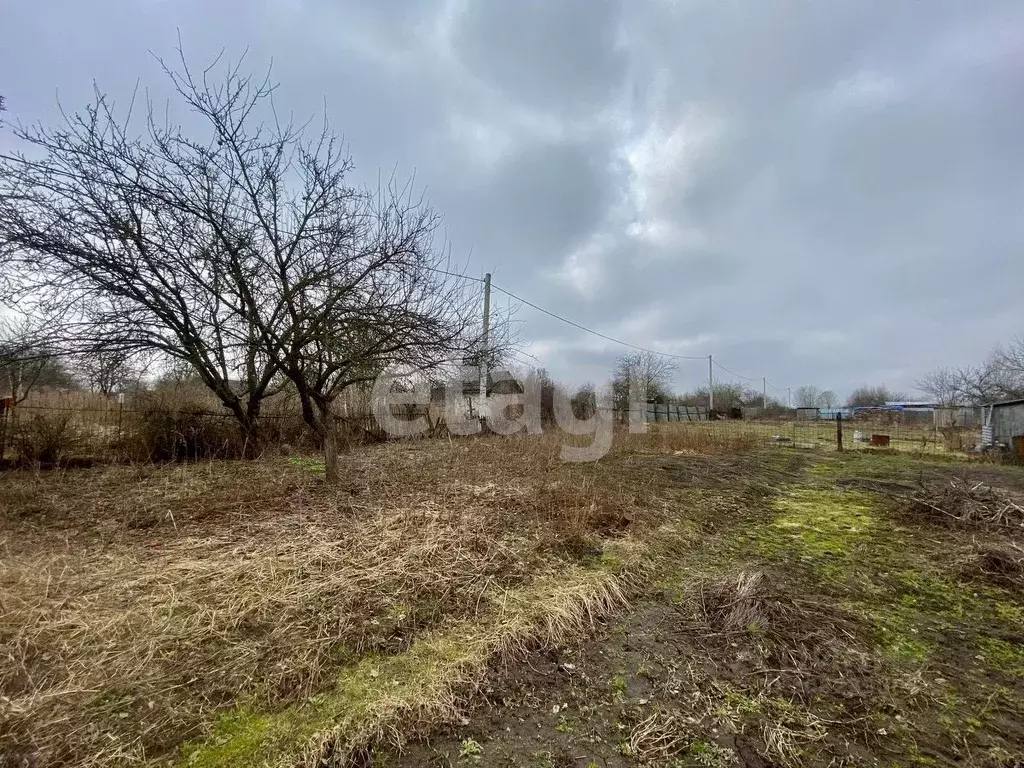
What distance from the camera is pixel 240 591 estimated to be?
2.48 meters

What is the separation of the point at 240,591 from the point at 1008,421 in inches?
628

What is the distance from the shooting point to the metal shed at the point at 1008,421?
33.7ft

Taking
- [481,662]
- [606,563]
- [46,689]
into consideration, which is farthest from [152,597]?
[606,563]

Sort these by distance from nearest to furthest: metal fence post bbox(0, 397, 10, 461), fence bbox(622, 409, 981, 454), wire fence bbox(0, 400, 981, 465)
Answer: metal fence post bbox(0, 397, 10, 461), wire fence bbox(0, 400, 981, 465), fence bbox(622, 409, 981, 454)

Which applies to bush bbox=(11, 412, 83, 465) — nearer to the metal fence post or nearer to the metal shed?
the metal fence post

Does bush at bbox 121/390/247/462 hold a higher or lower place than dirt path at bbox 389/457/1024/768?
higher

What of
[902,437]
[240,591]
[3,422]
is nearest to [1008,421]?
[902,437]

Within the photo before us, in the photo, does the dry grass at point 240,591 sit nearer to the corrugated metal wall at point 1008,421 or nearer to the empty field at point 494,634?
the empty field at point 494,634

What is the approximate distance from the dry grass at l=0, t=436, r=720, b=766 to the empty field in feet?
0.04

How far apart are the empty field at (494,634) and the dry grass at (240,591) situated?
0.01m

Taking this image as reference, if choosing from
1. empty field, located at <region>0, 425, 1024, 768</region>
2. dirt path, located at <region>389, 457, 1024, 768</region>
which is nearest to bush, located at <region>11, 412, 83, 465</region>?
empty field, located at <region>0, 425, 1024, 768</region>

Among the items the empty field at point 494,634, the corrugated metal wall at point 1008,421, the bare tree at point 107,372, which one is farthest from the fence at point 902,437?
the bare tree at point 107,372

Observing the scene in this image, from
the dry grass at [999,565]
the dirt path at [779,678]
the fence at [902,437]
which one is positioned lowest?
the dirt path at [779,678]

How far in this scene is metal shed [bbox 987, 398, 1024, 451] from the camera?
33.7 feet
